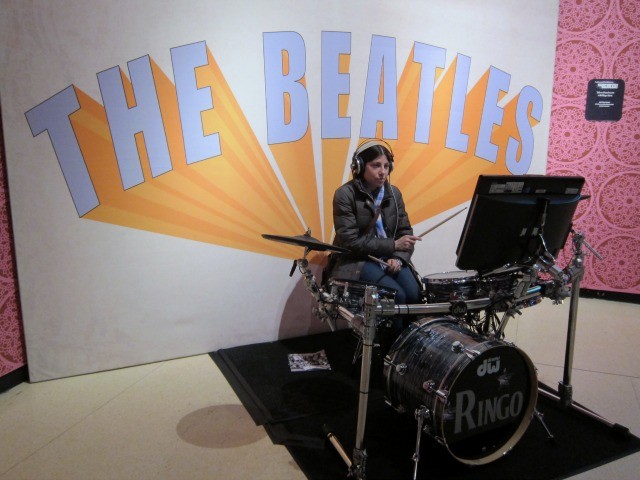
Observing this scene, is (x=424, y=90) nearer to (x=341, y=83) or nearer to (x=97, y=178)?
(x=341, y=83)

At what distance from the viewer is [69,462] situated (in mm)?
2111

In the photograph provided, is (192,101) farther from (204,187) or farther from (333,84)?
(333,84)

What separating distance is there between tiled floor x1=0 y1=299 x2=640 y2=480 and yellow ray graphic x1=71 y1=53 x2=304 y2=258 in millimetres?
902

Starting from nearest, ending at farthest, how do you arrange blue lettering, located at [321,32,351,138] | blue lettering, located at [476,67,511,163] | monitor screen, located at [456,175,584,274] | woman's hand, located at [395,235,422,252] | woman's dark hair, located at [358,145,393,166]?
monitor screen, located at [456,175,584,274], woman's hand, located at [395,235,422,252], woman's dark hair, located at [358,145,393,166], blue lettering, located at [321,32,351,138], blue lettering, located at [476,67,511,163]

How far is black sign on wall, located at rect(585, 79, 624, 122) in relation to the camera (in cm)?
414

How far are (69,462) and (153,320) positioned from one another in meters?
1.04

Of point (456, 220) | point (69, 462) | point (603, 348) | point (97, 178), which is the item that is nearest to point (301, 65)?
point (97, 178)

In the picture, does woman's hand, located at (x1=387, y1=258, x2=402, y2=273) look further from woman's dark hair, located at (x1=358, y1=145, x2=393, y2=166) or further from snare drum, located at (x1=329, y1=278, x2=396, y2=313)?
woman's dark hair, located at (x1=358, y1=145, x2=393, y2=166)

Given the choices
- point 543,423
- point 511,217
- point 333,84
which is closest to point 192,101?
point 333,84

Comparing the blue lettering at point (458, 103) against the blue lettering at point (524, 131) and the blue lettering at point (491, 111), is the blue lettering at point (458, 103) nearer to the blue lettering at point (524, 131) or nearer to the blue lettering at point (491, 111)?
the blue lettering at point (491, 111)

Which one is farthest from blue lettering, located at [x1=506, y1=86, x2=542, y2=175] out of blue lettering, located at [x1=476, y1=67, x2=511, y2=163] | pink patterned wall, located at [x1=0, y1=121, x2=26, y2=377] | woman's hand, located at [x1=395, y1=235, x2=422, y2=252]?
pink patterned wall, located at [x1=0, y1=121, x2=26, y2=377]

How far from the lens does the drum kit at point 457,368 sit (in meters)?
1.88

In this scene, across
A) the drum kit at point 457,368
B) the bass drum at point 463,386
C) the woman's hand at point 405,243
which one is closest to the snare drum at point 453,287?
the drum kit at point 457,368

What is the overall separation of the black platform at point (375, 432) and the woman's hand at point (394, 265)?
65 centimetres
